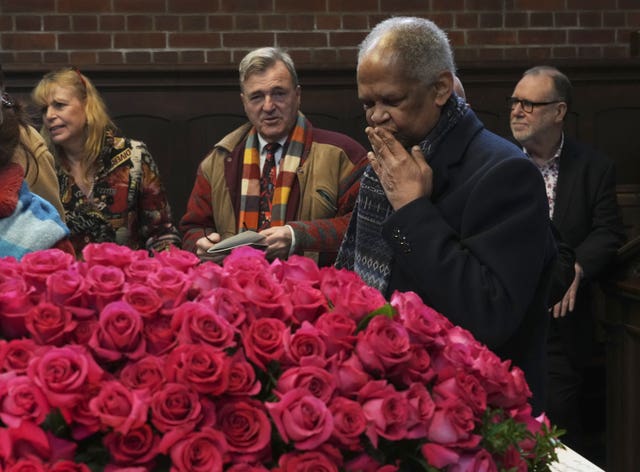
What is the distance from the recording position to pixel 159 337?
1079 mm

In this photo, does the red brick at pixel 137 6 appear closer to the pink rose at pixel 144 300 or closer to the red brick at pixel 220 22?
the red brick at pixel 220 22

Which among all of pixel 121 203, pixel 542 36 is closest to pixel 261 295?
pixel 121 203

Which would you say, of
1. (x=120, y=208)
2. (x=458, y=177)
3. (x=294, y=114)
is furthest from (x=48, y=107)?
(x=458, y=177)

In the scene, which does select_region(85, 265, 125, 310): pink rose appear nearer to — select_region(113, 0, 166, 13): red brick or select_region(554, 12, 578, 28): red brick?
select_region(113, 0, 166, 13): red brick

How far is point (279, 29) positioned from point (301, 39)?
137mm

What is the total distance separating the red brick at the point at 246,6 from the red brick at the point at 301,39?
0.16m

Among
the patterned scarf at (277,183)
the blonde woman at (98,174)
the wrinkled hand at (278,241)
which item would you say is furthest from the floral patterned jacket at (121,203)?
the wrinkled hand at (278,241)

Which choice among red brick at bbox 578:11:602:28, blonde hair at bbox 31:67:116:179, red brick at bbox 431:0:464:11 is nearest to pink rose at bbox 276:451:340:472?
blonde hair at bbox 31:67:116:179

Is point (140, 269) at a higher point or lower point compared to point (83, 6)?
lower

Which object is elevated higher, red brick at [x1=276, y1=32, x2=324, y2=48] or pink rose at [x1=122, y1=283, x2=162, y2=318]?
red brick at [x1=276, y1=32, x2=324, y2=48]

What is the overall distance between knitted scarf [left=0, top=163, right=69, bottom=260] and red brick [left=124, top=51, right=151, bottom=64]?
13.3 ft

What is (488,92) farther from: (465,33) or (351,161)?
(351,161)

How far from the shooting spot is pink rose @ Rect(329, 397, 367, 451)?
1031 mm

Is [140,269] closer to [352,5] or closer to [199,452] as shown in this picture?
[199,452]
